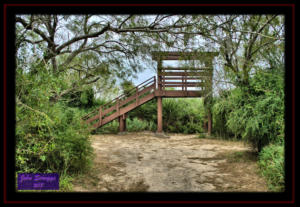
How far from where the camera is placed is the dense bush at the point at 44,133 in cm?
284

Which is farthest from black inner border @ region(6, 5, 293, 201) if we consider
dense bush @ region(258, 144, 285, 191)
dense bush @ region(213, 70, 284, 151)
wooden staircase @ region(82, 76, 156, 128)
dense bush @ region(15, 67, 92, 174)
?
wooden staircase @ region(82, 76, 156, 128)

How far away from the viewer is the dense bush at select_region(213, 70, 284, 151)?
4.30 m

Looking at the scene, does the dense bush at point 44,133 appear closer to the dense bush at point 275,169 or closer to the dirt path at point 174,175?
the dirt path at point 174,175

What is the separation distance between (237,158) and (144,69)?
3.55 meters

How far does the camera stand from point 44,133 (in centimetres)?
343

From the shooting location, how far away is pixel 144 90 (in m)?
12.6

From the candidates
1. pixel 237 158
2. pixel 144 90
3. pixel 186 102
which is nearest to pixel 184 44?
pixel 237 158

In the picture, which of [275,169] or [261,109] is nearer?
[275,169]

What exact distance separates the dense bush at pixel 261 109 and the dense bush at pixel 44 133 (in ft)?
12.1

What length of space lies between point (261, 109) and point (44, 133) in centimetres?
450

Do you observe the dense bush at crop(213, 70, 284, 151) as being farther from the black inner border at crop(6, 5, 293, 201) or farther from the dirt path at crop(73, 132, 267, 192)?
the black inner border at crop(6, 5, 293, 201)
